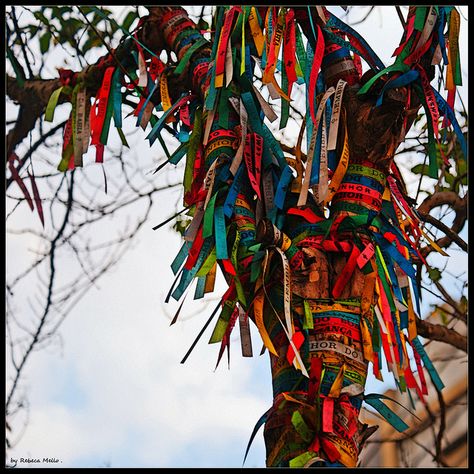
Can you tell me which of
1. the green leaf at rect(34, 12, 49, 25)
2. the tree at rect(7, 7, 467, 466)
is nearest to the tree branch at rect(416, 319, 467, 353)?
the tree at rect(7, 7, 467, 466)

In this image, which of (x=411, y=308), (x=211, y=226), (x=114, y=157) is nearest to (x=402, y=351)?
(x=411, y=308)

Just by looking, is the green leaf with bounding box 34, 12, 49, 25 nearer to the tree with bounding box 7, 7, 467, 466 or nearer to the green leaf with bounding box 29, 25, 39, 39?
the green leaf with bounding box 29, 25, 39, 39

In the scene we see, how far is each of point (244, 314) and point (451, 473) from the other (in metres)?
0.49

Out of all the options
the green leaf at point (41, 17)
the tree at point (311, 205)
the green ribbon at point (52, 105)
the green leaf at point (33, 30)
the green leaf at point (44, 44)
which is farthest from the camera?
the green leaf at point (44, 44)

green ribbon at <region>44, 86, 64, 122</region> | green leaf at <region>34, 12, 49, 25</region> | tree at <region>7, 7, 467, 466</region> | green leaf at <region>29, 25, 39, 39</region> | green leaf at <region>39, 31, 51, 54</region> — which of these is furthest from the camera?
green leaf at <region>39, 31, 51, 54</region>

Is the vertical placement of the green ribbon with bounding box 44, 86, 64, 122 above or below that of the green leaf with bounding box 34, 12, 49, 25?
below

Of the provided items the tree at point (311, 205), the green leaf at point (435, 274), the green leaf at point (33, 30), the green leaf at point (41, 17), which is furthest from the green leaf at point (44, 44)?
the green leaf at point (435, 274)

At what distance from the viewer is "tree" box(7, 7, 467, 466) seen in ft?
5.69

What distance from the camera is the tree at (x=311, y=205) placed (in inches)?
68.3

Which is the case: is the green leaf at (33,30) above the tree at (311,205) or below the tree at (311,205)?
above

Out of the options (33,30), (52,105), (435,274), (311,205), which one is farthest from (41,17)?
(435,274)

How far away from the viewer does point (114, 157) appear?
3.35 meters

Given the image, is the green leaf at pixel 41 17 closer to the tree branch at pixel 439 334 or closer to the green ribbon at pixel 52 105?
the green ribbon at pixel 52 105

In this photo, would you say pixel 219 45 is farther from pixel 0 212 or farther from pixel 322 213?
pixel 0 212
